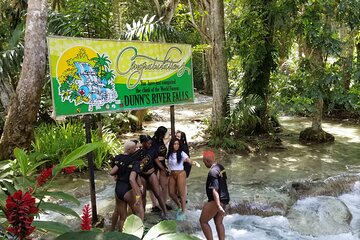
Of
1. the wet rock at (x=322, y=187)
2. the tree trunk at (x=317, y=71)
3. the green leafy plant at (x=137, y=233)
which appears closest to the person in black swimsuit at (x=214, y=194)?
the wet rock at (x=322, y=187)

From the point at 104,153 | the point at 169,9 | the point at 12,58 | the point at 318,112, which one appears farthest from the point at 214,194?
the point at 169,9

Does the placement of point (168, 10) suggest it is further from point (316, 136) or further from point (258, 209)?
point (258, 209)

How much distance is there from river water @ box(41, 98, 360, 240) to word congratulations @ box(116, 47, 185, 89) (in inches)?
A: 89.7

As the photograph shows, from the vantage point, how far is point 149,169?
17.1 feet

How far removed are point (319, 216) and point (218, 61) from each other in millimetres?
6429

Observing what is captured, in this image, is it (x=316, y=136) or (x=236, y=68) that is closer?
(x=316, y=136)

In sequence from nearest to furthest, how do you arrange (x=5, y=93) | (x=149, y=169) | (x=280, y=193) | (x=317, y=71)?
(x=149, y=169), (x=280, y=193), (x=317, y=71), (x=5, y=93)

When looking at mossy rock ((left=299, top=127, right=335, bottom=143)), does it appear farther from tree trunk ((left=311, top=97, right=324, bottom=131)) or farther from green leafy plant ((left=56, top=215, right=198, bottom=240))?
green leafy plant ((left=56, top=215, right=198, bottom=240))

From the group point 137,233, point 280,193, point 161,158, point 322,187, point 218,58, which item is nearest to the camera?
point 137,233

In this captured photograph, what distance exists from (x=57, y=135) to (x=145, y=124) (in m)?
6.68

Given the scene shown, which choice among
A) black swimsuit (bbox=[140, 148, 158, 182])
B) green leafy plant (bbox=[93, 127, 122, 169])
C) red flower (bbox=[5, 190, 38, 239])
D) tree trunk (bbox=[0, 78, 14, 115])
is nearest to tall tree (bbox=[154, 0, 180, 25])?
green leafy plant (bbox=[93, 127, 122, 169])

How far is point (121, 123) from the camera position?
41.7ft

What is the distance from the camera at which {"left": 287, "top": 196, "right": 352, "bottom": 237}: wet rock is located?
5520mm

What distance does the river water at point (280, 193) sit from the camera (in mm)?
5486
